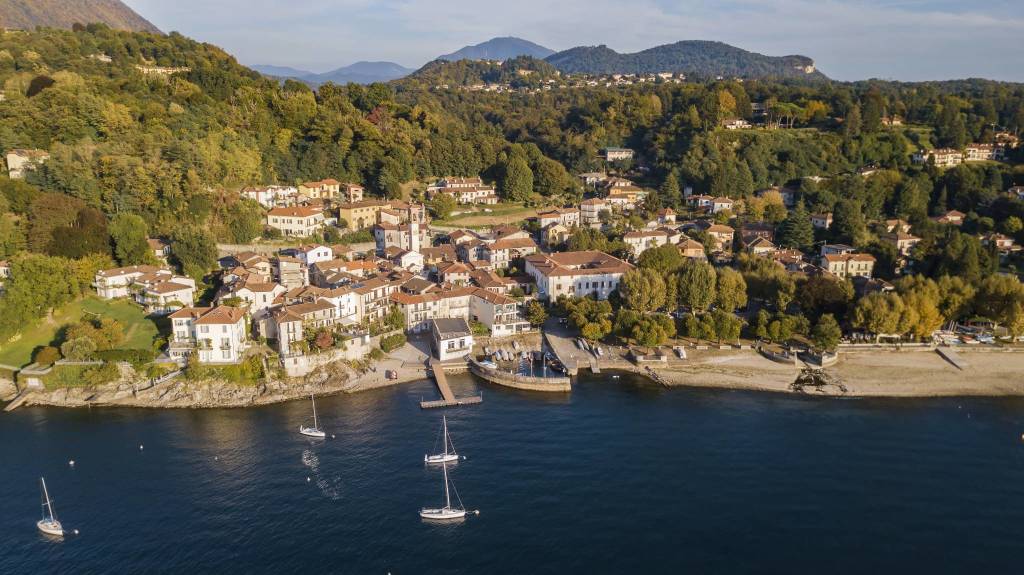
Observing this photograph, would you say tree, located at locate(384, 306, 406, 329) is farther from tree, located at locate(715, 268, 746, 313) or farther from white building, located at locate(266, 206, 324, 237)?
tree, located at locate(715, 268, 746, 313)

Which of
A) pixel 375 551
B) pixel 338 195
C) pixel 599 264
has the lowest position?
pixel 375 551

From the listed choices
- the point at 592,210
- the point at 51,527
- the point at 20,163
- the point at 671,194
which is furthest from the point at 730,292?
the point at 20,163

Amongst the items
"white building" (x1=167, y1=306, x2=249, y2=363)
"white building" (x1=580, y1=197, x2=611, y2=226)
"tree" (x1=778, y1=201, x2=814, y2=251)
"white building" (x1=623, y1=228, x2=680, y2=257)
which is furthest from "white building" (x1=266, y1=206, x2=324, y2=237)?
"tree" (x1=778, y1=201, x2=814, y2=251)

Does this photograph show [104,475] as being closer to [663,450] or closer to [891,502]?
[663,450]

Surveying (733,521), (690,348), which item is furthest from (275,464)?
(690,348)

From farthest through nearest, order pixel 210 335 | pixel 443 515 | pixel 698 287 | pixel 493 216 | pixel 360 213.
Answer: pixel 493 216 < pixel 360 213 < pixel 698 287 < pixel 210 335 < pixel 443 515

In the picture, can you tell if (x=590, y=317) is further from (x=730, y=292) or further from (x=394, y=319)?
(x=394, y=319)
